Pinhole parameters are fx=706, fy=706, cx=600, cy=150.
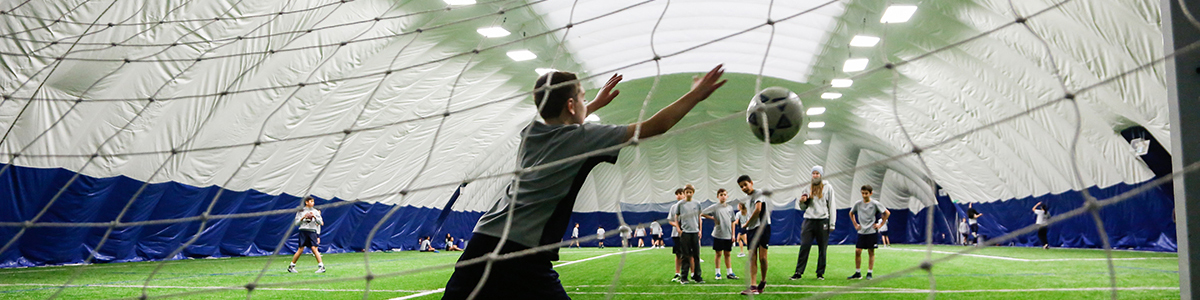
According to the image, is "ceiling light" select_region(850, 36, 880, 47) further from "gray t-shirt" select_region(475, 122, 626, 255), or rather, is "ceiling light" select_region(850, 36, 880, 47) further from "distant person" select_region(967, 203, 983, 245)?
"gray t-shirt" select_region(475, 122, 626, 255)

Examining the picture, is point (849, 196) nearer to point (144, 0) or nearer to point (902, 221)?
point (902, 221)

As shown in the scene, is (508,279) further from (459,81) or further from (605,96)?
(459,81)

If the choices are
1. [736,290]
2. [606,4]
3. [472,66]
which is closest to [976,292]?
[736,290]

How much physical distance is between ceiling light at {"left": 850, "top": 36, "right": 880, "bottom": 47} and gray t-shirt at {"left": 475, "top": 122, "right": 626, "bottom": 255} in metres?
14.4

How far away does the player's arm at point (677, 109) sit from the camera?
99.2 inches

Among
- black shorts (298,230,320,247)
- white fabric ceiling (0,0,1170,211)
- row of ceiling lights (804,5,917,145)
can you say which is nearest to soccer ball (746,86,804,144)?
white fabric ceiling (0,0,1170,211)

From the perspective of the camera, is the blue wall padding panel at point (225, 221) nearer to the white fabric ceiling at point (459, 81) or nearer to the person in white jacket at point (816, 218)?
the white fabric ceiling at point (459, 81)

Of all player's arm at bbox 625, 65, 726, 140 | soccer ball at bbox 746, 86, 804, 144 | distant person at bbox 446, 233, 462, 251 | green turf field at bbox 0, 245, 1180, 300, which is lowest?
distant person at bbox 446, 233, 462, 251

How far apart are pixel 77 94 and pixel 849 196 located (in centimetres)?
3030

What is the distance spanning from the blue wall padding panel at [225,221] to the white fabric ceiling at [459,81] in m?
0.39

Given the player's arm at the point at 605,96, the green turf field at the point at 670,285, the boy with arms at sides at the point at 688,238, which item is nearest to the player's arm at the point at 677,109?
the player's arm at the point at 605,96

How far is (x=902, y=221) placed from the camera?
33.9 metres

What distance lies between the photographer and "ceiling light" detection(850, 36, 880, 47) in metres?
15.8

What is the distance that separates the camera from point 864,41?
16.0 metres
